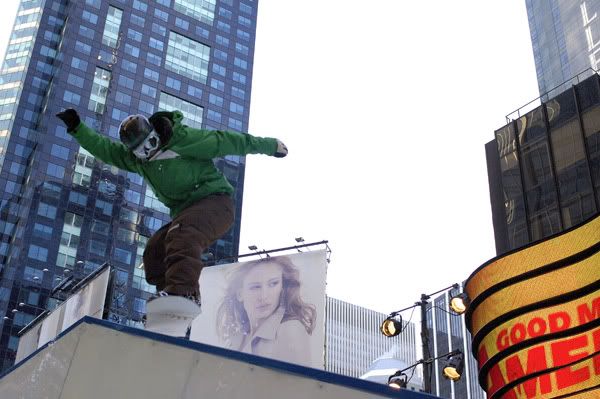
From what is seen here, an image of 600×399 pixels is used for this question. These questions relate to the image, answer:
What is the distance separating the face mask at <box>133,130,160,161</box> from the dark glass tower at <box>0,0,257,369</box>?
65.3 meters

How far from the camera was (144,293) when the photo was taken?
77.2 m

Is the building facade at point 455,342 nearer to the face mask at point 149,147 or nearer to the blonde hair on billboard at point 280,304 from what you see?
the blonde hair on billboard at point 280,304

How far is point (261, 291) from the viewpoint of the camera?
61.6 ft

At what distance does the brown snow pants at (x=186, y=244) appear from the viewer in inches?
175

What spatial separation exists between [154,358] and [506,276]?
177 inches

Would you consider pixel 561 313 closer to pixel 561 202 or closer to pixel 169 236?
pixel 169 236

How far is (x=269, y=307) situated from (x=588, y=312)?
41.1ft

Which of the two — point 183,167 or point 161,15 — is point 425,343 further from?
point 161,15

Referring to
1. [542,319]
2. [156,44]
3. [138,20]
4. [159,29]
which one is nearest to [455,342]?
[156,44]

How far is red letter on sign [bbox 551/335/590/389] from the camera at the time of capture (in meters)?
6.22

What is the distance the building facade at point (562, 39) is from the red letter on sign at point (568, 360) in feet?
183

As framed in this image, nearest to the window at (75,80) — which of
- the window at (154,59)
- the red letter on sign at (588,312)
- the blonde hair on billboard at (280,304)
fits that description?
the window at (154,59)

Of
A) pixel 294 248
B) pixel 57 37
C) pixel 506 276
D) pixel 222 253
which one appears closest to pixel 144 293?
pixel 222 253

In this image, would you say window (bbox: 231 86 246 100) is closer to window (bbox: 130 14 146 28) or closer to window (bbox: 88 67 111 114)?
window (bbox: 130 14 146 28)
